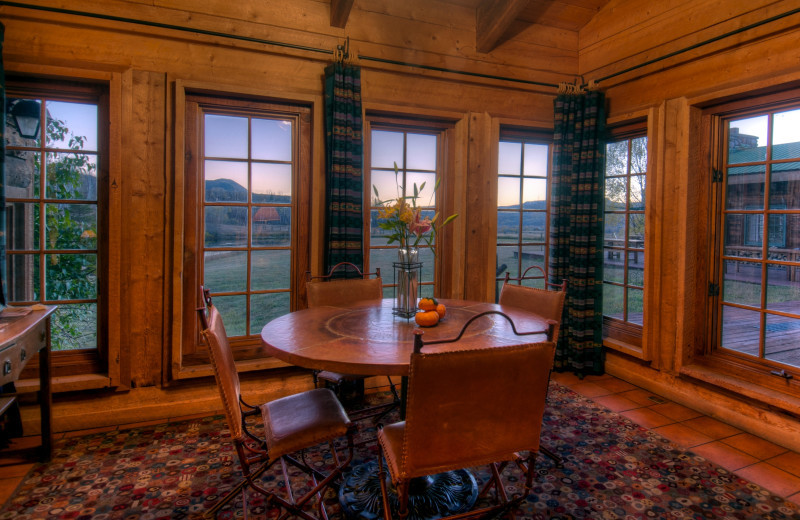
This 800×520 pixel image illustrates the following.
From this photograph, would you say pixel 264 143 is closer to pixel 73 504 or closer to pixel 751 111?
pixel 73 504

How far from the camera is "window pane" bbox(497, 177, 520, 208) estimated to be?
12.5 ft

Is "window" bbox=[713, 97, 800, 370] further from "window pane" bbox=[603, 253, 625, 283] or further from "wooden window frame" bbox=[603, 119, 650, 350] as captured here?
"window pane" bbox=[603, 253, 625, 283]

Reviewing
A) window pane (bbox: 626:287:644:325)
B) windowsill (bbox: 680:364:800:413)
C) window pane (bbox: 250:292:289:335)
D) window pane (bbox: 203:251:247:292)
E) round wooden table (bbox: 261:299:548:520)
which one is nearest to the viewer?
round wooden table (bbox: 261:299:548:520)

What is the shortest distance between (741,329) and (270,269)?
131 inches

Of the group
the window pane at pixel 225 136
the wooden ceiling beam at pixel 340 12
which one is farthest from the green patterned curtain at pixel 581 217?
the window pane at pixel 225 136

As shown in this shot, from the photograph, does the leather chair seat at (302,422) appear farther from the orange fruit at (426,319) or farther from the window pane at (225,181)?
the window pane at (225,181)

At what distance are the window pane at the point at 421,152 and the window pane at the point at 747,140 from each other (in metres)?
2.11

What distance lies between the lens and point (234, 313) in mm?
3096

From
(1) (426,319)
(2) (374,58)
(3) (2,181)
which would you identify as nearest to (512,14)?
(2) (374,58)

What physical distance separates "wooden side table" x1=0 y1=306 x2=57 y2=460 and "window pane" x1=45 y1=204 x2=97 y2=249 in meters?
0.60

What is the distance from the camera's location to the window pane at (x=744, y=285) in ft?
9.18

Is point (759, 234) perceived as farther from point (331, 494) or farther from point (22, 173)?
point (22, 173)

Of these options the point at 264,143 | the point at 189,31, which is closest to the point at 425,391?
the point at 264,143

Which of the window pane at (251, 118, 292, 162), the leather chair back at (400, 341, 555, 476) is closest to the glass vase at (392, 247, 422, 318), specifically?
the leather chair back at (400, 341, 555, 476)
